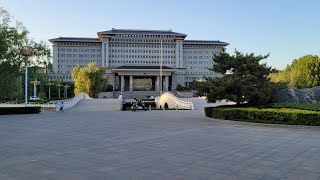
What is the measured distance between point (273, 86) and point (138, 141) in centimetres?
1101

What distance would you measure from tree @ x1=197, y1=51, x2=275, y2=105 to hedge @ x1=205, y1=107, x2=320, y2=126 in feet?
3.69

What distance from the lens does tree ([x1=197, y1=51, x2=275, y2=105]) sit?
17297 millimetres

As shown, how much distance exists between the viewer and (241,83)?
17234 millimetres

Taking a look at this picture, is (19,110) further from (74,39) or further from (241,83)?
(74,39)

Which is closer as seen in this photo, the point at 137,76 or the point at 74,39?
the point at 137,76

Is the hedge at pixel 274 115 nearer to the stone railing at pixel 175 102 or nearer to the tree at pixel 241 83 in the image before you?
the tree at pixel 241 83

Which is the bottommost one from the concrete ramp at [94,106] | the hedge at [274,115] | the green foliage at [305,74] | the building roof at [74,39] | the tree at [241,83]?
the concrete ramp at [94,106]

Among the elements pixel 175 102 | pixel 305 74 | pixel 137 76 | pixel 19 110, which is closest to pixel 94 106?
pixel 175 102

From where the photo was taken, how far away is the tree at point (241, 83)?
1730 centimetres

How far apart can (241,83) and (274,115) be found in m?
3.12

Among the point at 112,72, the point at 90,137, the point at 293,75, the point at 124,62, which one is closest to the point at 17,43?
the point at 90,137

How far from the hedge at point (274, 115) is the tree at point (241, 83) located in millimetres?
1124

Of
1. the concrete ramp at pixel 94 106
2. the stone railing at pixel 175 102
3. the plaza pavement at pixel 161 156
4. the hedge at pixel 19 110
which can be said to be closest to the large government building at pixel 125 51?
the stone railing at pixel 175 102

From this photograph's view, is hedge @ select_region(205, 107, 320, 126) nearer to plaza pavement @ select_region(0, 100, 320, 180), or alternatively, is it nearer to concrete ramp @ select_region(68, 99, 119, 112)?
plaza pavement @ select_region(0, 100, 320, 180)
